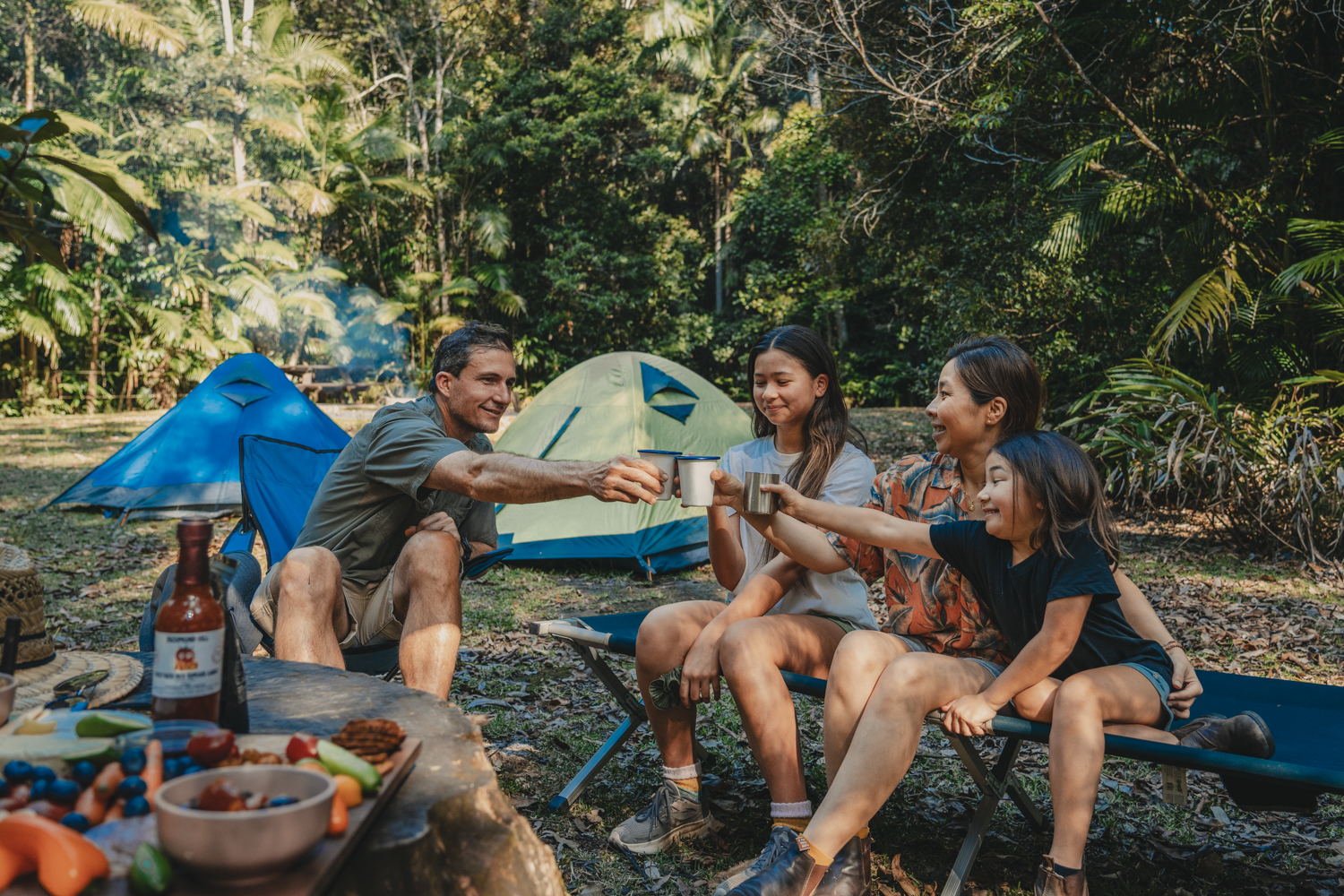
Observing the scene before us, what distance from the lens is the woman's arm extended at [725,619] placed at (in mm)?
2299

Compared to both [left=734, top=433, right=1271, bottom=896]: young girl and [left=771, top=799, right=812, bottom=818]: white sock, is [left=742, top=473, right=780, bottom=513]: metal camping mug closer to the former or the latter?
[left=734, top=433, right=1271, bottom=896]: young girl

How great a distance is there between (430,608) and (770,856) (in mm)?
1120

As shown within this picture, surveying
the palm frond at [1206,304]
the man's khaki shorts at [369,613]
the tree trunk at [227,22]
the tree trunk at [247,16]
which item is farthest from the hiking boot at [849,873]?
the tree trunk at [247,16]

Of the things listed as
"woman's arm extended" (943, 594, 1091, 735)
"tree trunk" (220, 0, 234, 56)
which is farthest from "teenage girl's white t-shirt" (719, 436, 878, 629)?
"tree trunk" (220, 0, 234, 56)

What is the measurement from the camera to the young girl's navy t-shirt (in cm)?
202

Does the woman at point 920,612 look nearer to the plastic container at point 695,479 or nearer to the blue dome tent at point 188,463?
the plastic container at point 695,479

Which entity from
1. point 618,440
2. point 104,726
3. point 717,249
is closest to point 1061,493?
point 104,726

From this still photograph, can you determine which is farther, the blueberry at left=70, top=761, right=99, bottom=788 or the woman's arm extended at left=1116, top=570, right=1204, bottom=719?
the woman's arm extended at left=1116, top=570, right=1204, bottom=719

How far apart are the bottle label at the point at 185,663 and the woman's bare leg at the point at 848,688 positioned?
1324 mm

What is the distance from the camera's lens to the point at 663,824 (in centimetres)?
241

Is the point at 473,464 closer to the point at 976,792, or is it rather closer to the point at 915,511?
the point at 915,511

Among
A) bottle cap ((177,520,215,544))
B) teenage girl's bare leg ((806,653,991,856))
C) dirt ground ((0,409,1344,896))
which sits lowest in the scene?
dirt ground ((0,409,1344,896))

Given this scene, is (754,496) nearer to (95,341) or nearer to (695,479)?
(695,479)

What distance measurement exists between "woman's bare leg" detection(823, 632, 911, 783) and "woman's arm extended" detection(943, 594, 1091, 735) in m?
0.18
